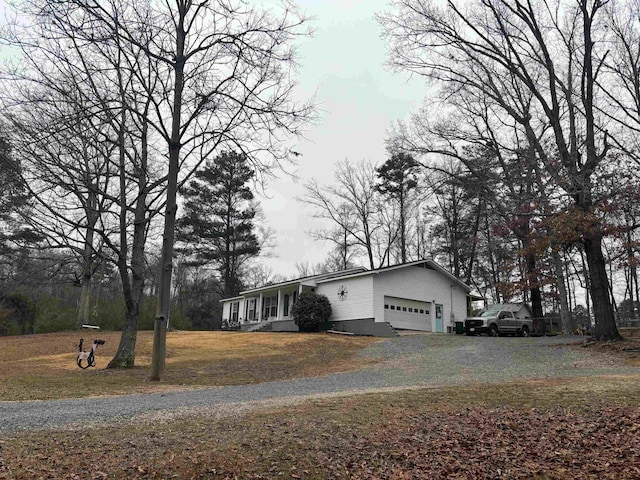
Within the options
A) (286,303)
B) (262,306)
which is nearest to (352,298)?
(286,303)

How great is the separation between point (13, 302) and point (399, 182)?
28.3 m

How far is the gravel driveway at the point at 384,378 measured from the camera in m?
7.70

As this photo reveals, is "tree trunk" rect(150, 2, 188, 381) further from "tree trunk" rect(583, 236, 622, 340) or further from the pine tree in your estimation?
the pine tree

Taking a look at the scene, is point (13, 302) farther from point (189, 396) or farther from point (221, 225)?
point (189, 396)

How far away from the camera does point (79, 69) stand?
13.0 meters

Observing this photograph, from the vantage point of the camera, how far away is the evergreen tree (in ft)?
140

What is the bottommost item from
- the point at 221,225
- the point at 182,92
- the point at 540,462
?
the point at 540,462

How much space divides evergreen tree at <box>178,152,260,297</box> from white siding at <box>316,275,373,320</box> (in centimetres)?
1481

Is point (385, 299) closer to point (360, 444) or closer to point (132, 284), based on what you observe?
point (132, 284)

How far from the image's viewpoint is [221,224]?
43.3 m

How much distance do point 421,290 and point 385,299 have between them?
2963mm

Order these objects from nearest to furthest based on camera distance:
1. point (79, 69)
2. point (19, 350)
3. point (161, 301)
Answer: point (161, 301) → point (79, 69) → point (19, 350)

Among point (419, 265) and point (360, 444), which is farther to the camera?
point (419, 265)

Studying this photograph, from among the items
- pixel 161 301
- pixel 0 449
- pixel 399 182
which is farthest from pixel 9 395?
pixel 399 182
